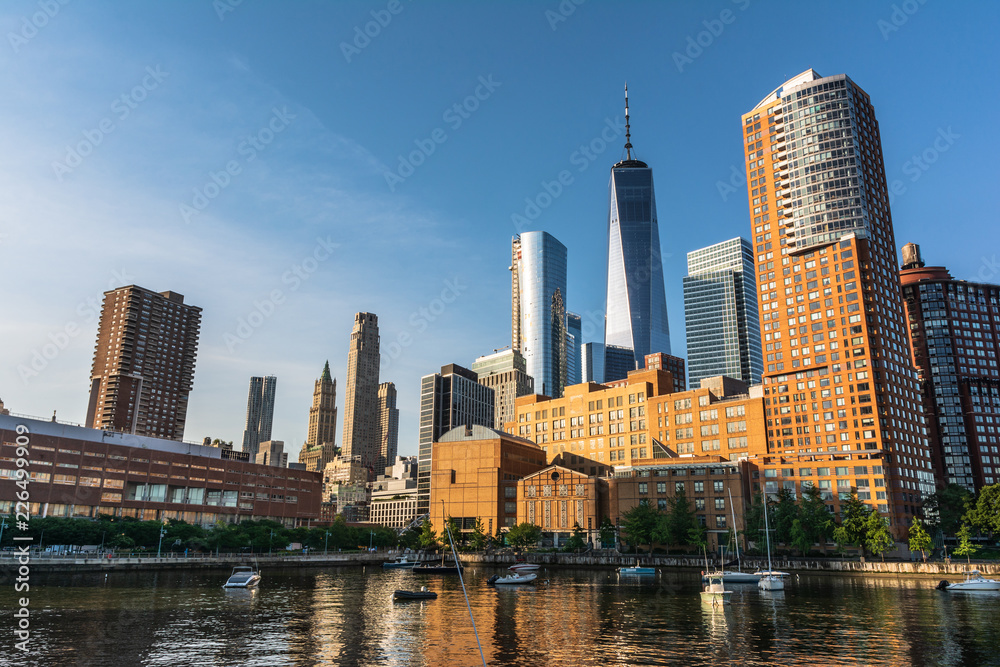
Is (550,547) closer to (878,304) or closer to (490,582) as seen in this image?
(490,582)

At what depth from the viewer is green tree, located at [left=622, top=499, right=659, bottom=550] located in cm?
16938

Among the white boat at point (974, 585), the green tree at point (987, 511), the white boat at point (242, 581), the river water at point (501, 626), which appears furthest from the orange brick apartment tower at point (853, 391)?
the white boat at point (242, 581)

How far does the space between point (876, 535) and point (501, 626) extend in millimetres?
120349

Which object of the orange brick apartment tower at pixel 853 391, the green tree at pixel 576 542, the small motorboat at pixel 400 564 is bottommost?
the small motorboat at pixel 400 564

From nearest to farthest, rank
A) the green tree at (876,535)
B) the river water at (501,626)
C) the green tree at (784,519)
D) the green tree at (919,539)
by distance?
the river water at (501,626)
the green tree at (876,535)
the green tree at (919,539)
the green tree at (784,519)

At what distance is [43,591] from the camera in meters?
90.1

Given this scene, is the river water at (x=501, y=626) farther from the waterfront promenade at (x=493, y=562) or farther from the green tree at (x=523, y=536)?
the green tree at (x=523, y=536)

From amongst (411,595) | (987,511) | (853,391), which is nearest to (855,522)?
(987,511)

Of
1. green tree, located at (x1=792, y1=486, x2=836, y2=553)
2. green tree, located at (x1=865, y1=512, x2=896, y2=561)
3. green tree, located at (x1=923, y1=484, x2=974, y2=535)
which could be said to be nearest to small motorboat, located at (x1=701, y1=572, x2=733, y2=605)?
green tree, located at (x1=792, y1=486, x2=836, y2=553)

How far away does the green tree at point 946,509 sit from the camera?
186125 millimetres

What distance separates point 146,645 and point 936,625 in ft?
228

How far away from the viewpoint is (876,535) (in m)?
153

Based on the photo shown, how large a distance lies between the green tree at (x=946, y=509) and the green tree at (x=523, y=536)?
105 meters

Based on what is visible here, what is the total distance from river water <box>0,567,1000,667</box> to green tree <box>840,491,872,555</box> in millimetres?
53173
